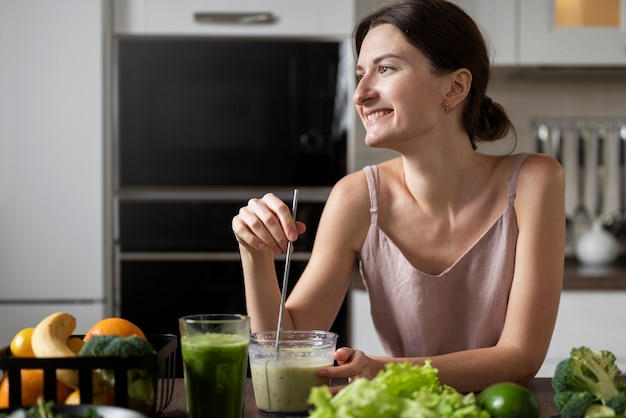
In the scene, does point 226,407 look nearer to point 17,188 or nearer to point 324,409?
point 324,409

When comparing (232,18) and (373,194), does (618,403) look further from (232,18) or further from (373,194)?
(232,18)

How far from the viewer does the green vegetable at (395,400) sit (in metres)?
0.77

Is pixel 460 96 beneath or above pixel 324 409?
above

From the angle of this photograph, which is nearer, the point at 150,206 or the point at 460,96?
the point at 460,96

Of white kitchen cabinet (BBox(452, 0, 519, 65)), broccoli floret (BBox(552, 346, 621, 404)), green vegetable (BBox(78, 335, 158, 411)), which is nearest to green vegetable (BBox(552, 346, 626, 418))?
broccoli floret (BBox(552, 346, 621, 404))

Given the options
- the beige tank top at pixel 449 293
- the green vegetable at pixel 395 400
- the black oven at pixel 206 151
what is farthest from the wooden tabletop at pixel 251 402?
the black oven at pixel 206 151

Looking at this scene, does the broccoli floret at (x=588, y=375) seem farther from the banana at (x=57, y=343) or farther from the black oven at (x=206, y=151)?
the black oven at (x=206, y=151)

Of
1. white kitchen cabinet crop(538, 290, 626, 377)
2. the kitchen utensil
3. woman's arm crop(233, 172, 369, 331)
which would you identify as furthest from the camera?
the kitchen utensil

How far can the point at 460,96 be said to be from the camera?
174 cm

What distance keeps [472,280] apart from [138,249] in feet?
4.52

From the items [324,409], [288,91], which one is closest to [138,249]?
[288,91]

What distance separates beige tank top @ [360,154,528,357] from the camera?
1.71 metres

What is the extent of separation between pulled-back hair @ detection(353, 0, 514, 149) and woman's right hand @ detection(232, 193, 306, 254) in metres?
0.55

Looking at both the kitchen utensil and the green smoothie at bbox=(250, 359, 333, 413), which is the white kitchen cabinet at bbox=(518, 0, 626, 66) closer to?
the kitchen utensil
